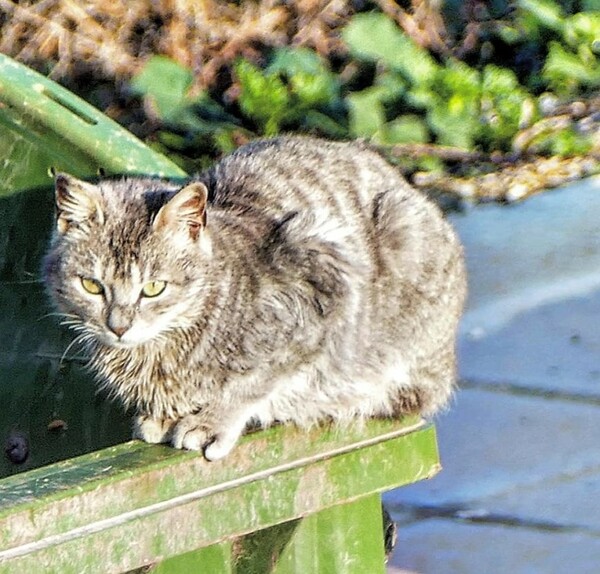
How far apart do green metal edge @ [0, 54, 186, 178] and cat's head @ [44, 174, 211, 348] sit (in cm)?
33

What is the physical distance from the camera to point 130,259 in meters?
2.29

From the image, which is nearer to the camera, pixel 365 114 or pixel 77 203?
pixel 77 203

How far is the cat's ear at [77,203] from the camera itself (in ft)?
7.42

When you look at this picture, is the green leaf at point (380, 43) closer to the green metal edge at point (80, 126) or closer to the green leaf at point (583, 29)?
the green leaf at point (583, 29)

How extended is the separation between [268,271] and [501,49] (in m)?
2.15

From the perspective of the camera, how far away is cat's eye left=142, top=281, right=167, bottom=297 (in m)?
2.29

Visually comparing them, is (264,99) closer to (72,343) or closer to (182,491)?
(72,343)

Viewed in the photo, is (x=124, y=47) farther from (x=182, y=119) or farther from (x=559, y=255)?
(x=559, y=255)

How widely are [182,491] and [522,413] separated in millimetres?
1706

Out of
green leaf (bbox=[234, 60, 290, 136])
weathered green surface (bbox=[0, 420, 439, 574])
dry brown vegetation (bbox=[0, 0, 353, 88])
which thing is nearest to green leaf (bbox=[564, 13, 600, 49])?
dry brown vegetation (bbox=[0, 0, 353, 88])

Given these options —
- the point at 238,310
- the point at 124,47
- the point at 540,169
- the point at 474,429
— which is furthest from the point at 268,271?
the point at 124,47

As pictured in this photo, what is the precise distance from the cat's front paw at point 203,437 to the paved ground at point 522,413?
1266mm

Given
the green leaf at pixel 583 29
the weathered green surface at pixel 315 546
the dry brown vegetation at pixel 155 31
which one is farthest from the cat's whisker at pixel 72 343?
the green leaf at pixel 583 29

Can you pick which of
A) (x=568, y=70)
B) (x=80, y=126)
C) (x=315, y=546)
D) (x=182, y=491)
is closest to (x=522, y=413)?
(x=568, y=70)
